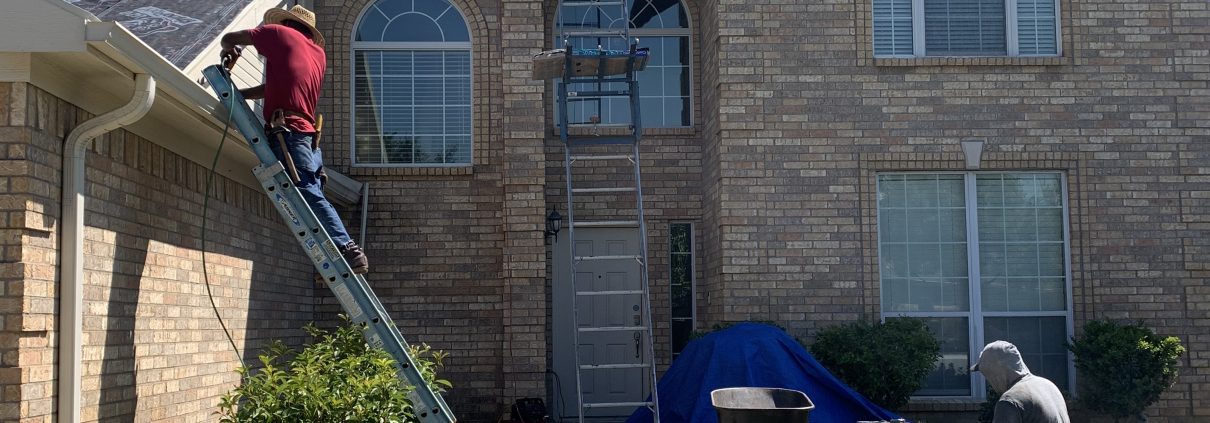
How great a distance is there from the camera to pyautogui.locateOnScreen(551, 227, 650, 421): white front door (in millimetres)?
11078

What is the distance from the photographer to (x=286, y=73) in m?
6.50

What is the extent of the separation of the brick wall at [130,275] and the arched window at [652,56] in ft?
13.1

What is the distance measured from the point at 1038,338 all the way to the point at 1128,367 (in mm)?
890

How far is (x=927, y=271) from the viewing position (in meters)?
10.1

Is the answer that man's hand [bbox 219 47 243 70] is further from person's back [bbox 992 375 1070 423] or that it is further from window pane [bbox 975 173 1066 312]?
window pane [bbox 975 173 1066 312]

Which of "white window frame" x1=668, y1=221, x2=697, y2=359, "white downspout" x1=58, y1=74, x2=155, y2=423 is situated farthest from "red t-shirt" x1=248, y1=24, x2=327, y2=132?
"white window frame" x1=668, y1=221, x2=697, y2=359

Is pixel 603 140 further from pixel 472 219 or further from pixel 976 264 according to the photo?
pixel 976 264

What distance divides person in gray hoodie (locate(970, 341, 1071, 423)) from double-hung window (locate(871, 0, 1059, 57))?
5378 millimetres

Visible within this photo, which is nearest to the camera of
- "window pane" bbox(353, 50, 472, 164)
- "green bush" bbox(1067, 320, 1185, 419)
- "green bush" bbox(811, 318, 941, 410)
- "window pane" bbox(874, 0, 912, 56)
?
"green bush" bbox(811, 318, 941, 410)

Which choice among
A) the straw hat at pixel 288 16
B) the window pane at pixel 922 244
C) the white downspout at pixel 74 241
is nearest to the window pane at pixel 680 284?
the window pane at pixel 922 244

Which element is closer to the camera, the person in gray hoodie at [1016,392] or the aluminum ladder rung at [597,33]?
the person in gray hoodie at [1016,392]

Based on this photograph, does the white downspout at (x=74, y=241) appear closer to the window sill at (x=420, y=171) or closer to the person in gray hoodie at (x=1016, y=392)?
the person in gray hoodie at (x=1016, y=392)

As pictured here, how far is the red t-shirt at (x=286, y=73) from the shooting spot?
21.2 feet

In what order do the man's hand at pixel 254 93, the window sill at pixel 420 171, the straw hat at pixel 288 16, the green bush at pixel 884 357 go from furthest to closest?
the window sill at pixel 420 171 < the green bush at pixel 884 357 < the straw hat at pixel 288 16 < the man's hand at pixel 254 93
